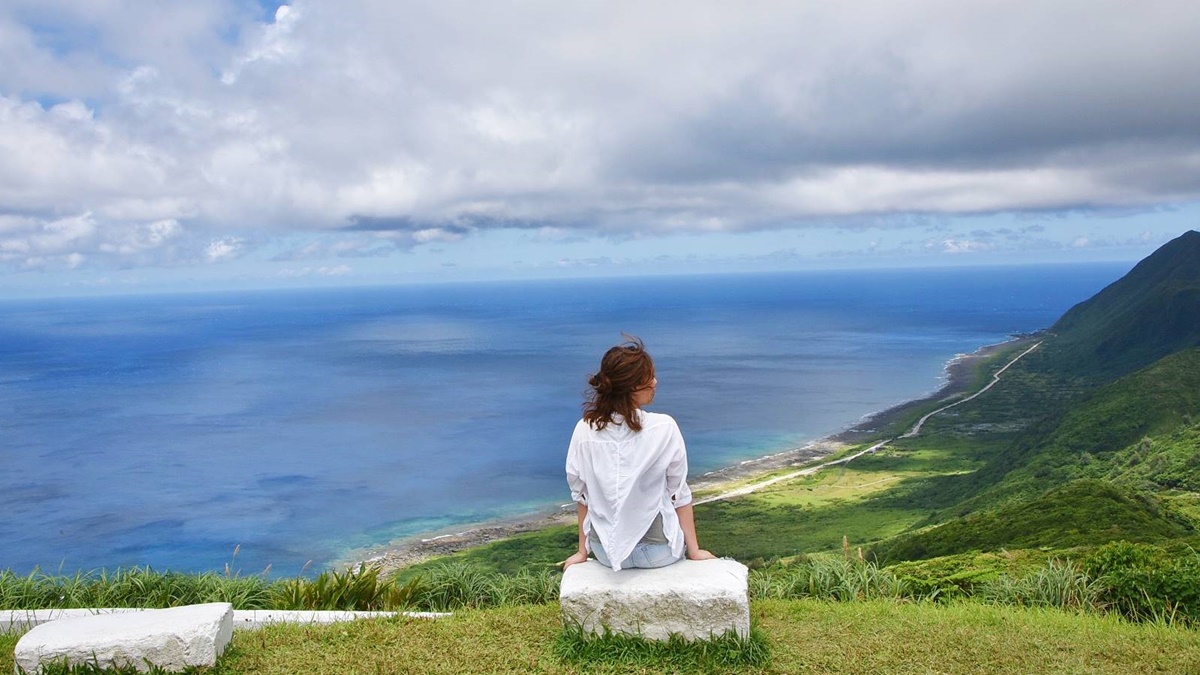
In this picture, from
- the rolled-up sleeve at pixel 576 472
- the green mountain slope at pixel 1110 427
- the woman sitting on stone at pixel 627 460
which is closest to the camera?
the woman sitting on stone at pixel 627 460

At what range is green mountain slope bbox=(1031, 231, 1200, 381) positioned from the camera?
118562mm

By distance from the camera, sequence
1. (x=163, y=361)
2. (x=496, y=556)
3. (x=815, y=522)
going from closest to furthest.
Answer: (x=496, y=556) → (x=815, y=522) → (x=163, y=361)

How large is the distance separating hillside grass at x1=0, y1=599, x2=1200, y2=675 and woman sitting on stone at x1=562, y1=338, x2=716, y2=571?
0.88m

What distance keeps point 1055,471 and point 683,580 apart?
63.0m

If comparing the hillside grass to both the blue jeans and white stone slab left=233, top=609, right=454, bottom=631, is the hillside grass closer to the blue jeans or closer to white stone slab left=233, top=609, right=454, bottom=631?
white stone slab left=233, top=609, right=454, bottom=631

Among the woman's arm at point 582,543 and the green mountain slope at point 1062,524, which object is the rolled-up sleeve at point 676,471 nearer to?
the woman's arm at point 582,543

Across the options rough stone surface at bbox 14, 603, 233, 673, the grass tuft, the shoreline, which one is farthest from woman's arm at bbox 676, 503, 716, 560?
the shoreline

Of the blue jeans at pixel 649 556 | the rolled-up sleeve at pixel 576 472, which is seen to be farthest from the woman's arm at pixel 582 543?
the blue jeans at pixel 649 556

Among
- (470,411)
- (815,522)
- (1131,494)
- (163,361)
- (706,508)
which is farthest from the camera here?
(163,361)

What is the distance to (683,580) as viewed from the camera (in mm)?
6230

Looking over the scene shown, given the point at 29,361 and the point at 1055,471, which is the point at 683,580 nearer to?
the point at 1055,471

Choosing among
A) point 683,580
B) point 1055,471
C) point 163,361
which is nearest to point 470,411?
point 1055,471

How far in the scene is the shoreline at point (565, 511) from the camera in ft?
192

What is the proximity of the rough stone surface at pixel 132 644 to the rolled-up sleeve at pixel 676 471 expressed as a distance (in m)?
3.68
